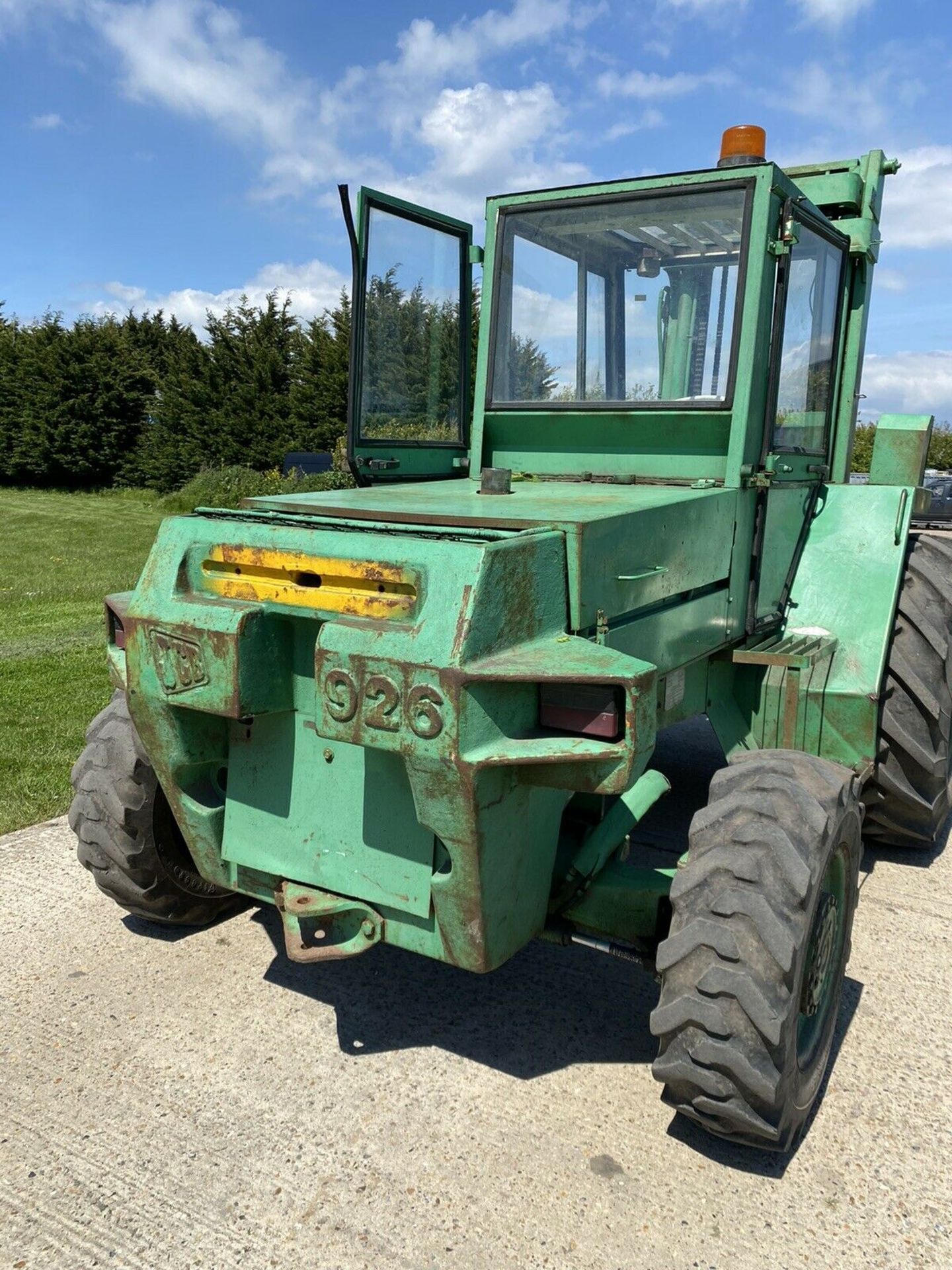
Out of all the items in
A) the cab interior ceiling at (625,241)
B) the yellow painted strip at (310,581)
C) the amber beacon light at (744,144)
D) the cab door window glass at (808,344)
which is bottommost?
the yellow painted strip at (310,581)

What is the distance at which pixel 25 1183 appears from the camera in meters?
2.63

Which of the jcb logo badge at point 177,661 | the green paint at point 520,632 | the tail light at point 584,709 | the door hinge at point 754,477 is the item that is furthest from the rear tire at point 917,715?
the jcb logo badge at point 177,661

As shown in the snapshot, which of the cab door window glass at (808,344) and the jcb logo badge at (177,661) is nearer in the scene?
the jcb logo badge at (177,661)

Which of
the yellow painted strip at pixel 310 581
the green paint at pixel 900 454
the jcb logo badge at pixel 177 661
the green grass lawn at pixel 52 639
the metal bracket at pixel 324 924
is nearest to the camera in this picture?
the yellow painted strip at pixel 310 581

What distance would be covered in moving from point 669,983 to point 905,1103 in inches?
37.7

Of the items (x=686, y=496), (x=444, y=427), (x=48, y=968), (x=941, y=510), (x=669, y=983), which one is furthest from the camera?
(x=941, y=510)

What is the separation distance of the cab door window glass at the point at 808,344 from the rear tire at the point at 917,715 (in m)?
0.76

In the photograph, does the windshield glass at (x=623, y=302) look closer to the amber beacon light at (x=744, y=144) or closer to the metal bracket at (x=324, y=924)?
the amber beacon light at (x=744, y=144)

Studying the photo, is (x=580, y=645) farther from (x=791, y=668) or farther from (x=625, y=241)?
(x=625, y=241)

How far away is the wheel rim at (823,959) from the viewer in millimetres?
2791

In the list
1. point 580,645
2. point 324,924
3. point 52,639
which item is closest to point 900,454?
point 580,645

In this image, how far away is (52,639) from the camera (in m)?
9.01

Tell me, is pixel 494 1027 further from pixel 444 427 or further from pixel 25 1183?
pixel 444 427

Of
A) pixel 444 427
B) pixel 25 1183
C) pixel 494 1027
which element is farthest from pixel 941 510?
pixel 25 1183
